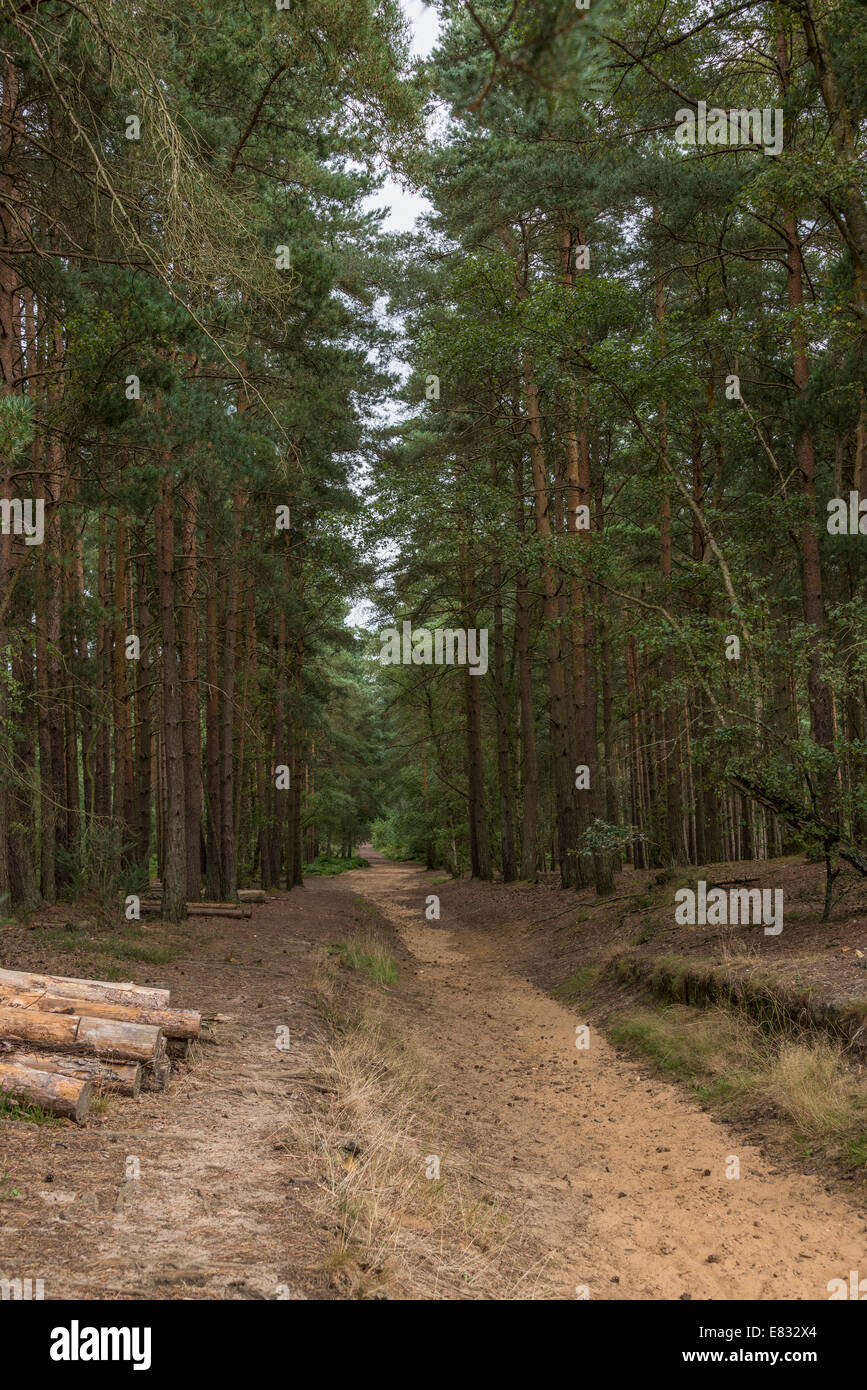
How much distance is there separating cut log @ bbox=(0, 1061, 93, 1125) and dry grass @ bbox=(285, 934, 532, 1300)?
1265mm

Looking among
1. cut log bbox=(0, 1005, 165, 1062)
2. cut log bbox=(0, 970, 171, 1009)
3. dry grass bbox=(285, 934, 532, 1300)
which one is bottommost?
dry grass bbox=(285, 934, 532, 1300)

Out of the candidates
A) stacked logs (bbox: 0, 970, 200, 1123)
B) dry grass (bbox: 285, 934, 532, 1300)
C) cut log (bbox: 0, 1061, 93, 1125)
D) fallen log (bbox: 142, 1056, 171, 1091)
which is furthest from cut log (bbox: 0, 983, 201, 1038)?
dry grass (bbox: 285, 934, 532, 1300)

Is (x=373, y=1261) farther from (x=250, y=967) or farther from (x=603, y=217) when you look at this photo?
(x=603, y=217)

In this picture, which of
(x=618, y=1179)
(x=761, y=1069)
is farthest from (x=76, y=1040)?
(x=761, y=1069)

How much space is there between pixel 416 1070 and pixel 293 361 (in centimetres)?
1192

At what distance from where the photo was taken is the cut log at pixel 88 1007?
567 centimetres

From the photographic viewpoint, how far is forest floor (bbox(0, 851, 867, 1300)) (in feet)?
12.5

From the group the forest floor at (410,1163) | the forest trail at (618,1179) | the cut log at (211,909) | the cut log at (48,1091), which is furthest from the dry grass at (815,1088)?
the cut log at (211,909)

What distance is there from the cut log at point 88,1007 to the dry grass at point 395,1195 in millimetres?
1255

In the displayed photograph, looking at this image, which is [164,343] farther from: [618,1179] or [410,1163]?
[618,1179]

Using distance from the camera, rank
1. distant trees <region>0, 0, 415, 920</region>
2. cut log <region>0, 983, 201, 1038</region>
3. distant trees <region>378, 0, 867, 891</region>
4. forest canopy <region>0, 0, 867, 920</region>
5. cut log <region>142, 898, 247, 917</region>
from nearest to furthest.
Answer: cut log <region>0, 983, 201, 1038</region> < distant trees <region>0, 0, 415, 920</region> < forest canopy <region>0, 0, 867, 920</region> < distant trees <region>378, 0, 867, 891</region> < cut log <region>142, 898, 247, 917</region>

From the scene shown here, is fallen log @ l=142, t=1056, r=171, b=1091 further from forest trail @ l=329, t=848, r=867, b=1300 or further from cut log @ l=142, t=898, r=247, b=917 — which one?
cut log @ l=142, t=898, r=247, b=917

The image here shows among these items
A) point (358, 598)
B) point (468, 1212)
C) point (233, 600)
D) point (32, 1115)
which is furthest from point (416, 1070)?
point (358, 598)

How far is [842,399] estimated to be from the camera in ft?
38.1
